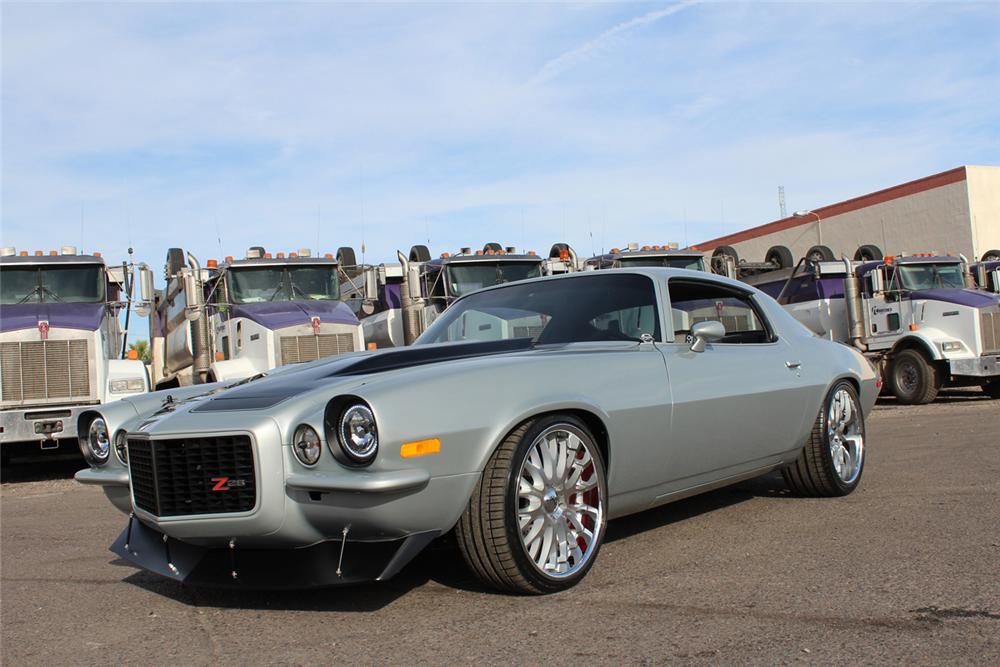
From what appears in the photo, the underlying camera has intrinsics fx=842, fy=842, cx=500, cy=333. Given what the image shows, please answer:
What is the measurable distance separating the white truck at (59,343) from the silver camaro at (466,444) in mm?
5705

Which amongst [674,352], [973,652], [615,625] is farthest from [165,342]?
[973,652]

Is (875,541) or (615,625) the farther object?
(875,541)

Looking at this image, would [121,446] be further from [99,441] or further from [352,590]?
[352,590]

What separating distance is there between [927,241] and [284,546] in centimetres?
2834

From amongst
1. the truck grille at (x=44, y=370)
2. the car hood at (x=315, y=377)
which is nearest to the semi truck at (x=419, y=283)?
the truck grille at (x=44, y=370)

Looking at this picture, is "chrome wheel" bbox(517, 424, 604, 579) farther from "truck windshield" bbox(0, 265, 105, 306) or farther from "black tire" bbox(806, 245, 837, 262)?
"black tire" bbox(806, 245, 837, 262)

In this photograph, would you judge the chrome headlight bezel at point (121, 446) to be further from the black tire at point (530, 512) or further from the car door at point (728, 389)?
the car door at point (728, 389)

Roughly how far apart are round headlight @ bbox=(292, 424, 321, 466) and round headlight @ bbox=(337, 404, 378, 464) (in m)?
0.11

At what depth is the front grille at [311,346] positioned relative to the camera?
34.8 feet

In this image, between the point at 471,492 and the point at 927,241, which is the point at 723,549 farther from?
the point at 927,241

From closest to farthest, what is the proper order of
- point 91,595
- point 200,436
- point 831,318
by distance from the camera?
point 200,436 → point 91,595 → point 831,318

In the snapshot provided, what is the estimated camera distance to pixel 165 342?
13055 millimetres

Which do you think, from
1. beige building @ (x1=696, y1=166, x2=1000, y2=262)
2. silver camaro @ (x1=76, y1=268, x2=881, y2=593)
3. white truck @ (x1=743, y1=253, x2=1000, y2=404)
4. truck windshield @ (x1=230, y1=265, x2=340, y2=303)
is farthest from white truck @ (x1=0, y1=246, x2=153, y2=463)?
beige building @ (x1=696, y1=166, x2=1000, y2=262)

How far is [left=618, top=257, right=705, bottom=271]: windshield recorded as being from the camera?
539 inches
